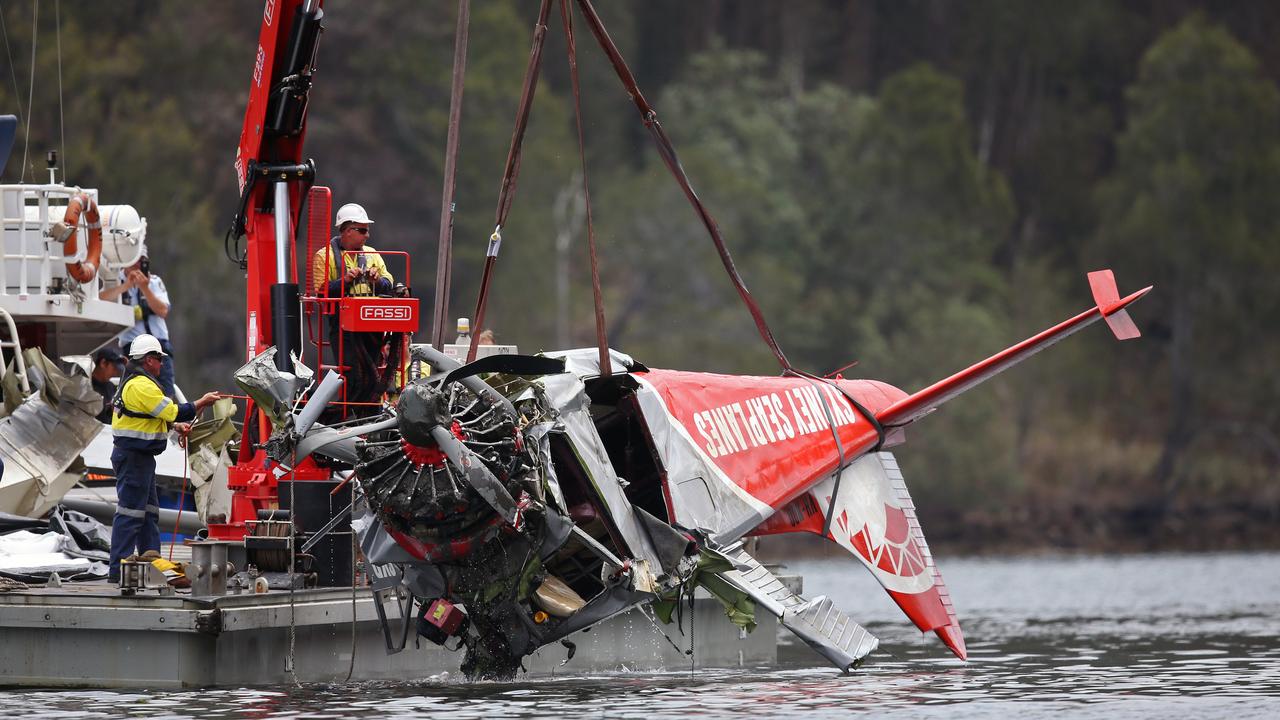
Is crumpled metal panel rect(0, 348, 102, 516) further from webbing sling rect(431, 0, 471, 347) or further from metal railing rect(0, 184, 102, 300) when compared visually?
webbing sling rect(431, 0, 471, 347)

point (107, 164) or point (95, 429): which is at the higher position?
point (107, 164)

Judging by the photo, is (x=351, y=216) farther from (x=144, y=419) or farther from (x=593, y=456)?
(x=593, y=456)

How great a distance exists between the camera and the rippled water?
13.7m

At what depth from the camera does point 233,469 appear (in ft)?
54.0

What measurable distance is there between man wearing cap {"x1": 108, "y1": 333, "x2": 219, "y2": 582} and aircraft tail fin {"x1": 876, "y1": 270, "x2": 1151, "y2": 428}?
609cm

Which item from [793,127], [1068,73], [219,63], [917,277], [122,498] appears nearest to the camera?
[122,498]

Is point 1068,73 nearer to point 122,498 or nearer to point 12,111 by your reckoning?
point 12,111

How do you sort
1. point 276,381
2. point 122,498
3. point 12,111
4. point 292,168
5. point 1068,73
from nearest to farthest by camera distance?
point 276,381
point 122,498
point 292,168
point 12,111
point 1068,73

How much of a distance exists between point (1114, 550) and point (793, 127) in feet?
59.0

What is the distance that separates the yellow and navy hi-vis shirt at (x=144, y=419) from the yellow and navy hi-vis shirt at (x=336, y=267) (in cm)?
156

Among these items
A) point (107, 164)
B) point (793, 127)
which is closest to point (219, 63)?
point (107, 164)

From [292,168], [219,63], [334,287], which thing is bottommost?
[334,287]

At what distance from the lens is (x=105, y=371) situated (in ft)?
62.5

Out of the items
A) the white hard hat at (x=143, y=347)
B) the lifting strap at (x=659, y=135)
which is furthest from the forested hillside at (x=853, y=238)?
the lifting strap at (x=659, y=135)
